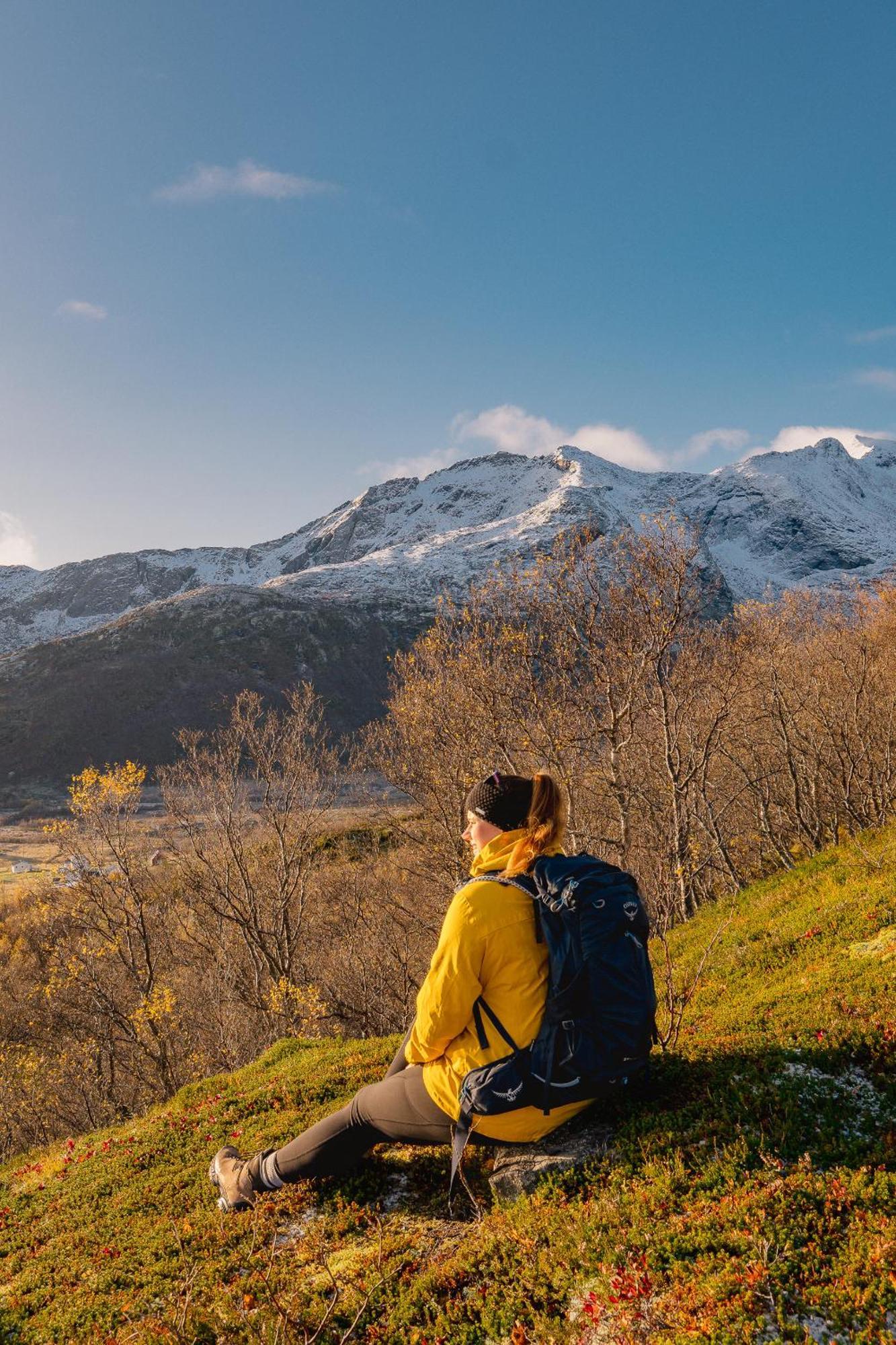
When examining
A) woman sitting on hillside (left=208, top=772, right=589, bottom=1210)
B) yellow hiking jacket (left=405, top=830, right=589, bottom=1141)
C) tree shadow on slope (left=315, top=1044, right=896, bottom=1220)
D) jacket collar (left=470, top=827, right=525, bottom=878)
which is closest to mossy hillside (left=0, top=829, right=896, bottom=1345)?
tree shadow on slope (left=315, top=1044, right=896, bottom=1220)

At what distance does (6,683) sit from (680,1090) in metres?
183

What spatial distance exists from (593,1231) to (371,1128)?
1.88 metres

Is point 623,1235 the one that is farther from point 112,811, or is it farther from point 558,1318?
point 112,811

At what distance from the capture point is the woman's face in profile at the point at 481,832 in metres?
4.97

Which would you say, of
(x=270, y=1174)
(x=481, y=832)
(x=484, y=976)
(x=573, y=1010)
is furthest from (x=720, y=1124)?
(x=270, y=1174)

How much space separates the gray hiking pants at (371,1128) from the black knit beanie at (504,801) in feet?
5.91

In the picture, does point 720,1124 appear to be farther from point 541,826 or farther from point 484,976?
point 541,826

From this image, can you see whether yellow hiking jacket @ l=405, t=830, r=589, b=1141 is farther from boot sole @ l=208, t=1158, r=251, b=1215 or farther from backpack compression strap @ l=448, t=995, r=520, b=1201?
boot sole @ l=208, t=1158, r=251, b=1215

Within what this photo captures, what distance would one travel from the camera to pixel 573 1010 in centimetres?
432

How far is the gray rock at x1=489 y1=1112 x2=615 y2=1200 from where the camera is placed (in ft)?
15.5

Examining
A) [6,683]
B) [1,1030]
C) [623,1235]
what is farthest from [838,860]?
[6,683]

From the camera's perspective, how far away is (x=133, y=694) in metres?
154

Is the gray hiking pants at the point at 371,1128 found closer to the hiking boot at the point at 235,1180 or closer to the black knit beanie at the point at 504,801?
the hiking boot at the point at 235,1180

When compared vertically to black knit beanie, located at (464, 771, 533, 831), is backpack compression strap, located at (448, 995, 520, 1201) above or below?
below
